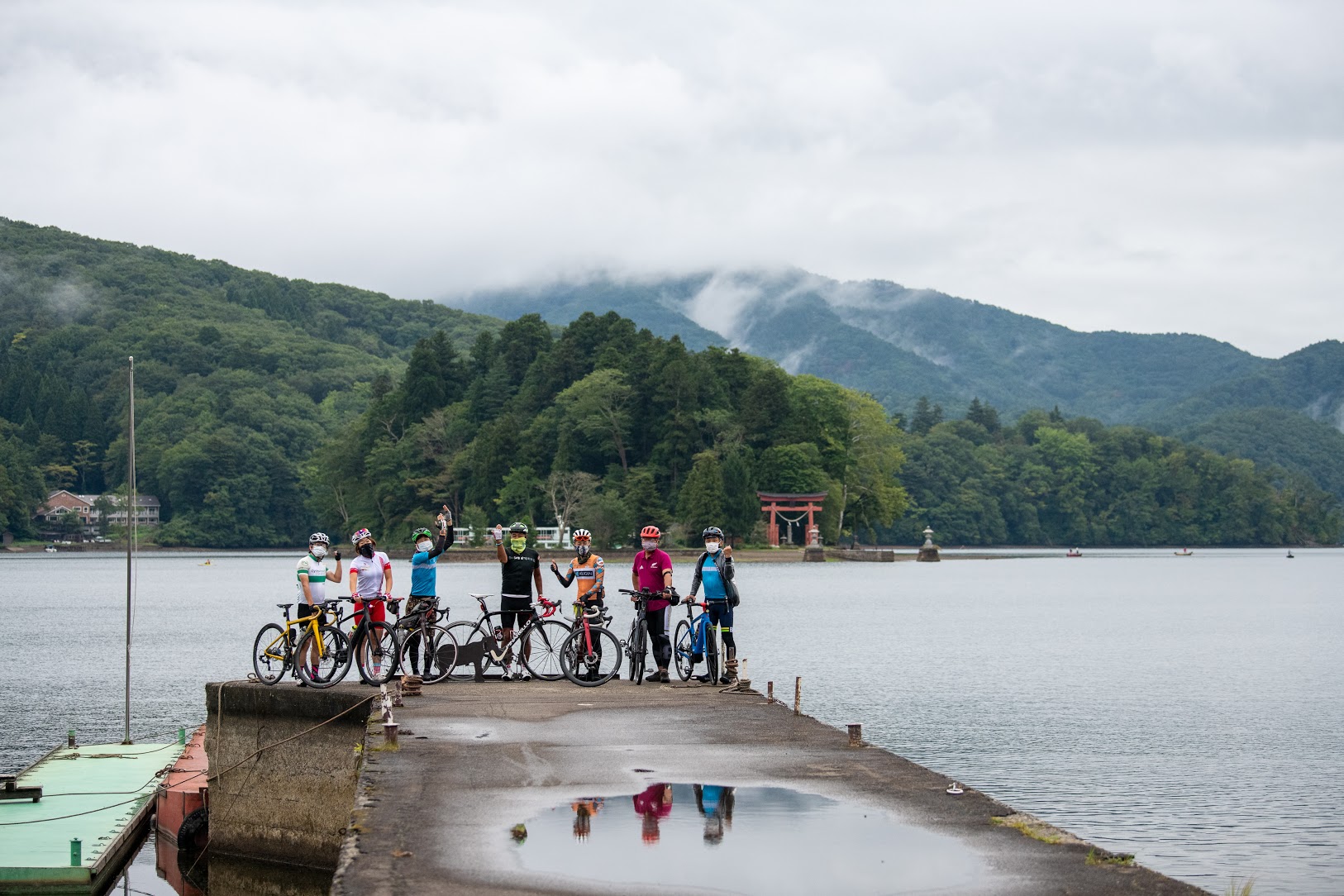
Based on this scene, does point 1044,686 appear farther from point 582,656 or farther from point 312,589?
point 312,589

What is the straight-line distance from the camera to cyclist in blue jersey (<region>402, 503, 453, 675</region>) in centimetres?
2047

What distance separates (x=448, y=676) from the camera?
21.7 m

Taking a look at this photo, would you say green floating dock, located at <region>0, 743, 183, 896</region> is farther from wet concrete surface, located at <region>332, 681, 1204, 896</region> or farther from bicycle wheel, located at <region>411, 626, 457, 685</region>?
bicycle wheel, located at <region>411, 626, 457, 685</region>

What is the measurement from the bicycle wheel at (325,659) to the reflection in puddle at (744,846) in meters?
6.54

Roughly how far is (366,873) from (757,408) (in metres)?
132

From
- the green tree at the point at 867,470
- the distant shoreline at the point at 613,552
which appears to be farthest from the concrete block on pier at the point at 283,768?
the green tree at the point at 867,470

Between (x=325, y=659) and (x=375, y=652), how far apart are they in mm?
785


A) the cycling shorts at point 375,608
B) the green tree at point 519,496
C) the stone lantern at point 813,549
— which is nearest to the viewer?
the cycling shorts at point 375,608

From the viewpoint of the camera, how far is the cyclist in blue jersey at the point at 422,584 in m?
20.5

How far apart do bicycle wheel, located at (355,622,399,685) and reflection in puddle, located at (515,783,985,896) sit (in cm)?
686

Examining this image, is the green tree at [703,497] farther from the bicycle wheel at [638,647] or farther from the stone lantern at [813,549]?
the bicycle wheel at [638,647]

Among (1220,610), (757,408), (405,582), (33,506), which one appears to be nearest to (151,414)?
(33,506)

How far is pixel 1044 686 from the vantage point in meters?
41.6

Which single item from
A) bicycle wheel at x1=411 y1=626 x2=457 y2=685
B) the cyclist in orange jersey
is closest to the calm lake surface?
the cyclist in orange jersey
